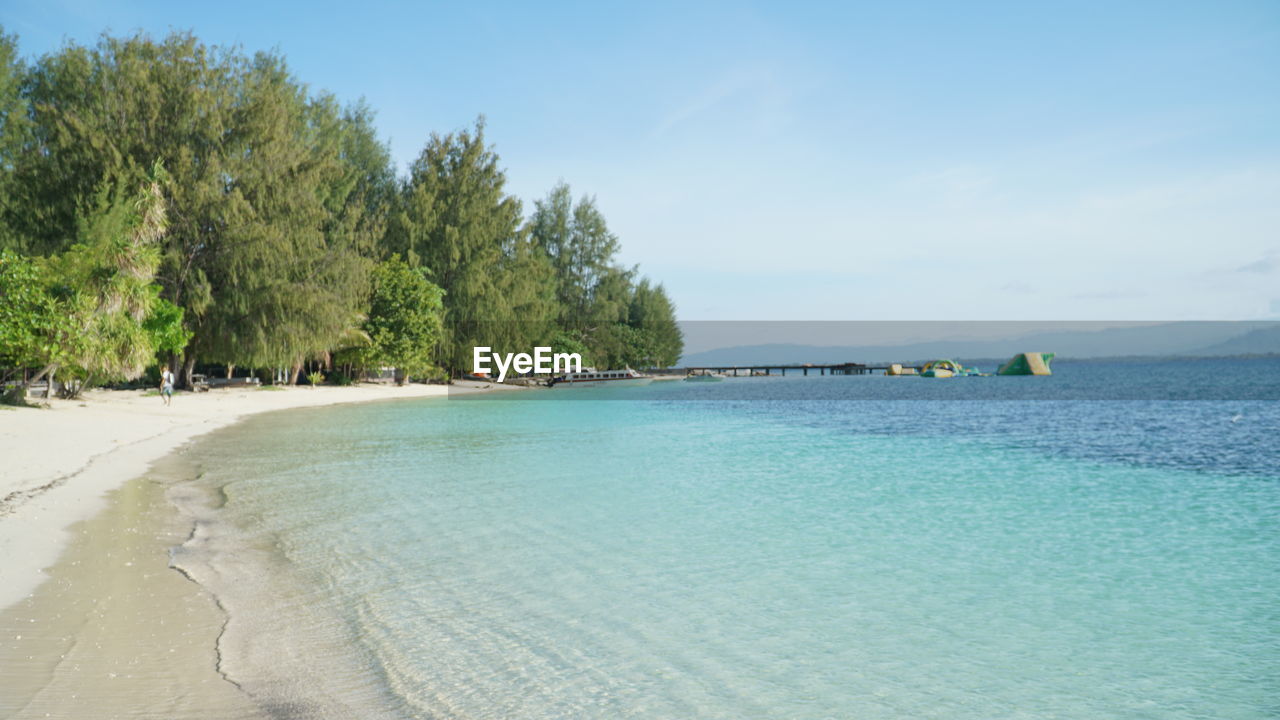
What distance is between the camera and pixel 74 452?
1603cm

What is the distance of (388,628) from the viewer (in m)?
6.63

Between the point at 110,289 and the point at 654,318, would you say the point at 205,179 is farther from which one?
the point at 654,318

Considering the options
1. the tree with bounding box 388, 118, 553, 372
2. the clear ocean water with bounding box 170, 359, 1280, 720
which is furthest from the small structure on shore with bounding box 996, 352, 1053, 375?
the clear ocean water with bounding box 170, 359, 1280, 720

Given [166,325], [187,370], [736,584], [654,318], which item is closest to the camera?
[736,584]

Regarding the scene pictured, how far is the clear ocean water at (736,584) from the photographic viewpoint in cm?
554

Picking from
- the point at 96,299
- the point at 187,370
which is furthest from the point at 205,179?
the point at 96,299

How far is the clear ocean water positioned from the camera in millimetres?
5535

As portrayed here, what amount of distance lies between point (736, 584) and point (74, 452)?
13.8 metres

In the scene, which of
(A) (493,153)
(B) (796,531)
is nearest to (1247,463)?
(B) (796,531)

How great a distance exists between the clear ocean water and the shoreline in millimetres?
1210

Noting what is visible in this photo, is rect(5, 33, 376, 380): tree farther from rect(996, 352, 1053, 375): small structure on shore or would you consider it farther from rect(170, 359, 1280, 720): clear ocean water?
rect(996, 352, 1053, 375): small structure on shore

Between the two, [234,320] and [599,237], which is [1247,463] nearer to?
[234,320]

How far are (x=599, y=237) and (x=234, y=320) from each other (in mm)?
36222

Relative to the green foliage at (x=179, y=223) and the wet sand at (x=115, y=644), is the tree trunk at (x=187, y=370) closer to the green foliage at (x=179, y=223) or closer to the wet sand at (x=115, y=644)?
the green foliage at (x=179, y=223)
